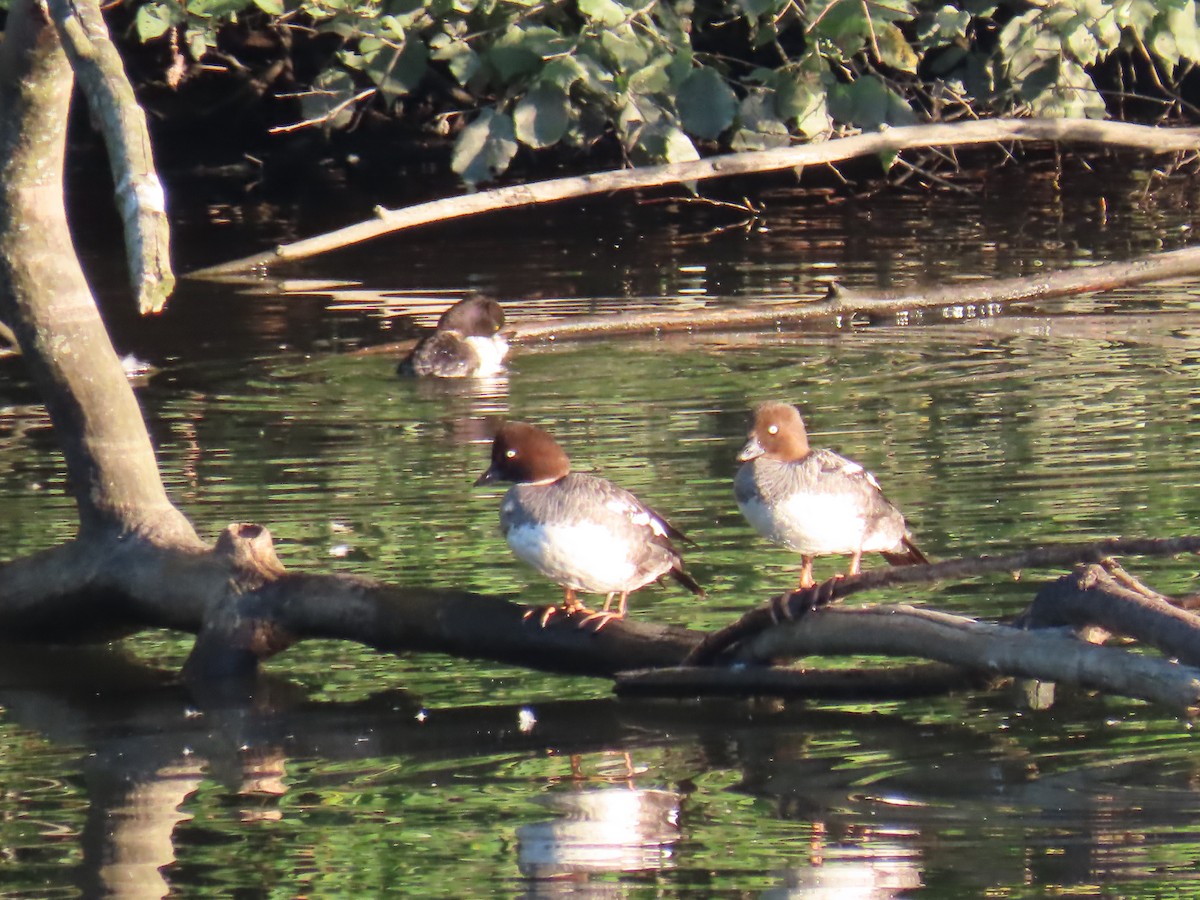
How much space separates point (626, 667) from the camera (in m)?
5.43

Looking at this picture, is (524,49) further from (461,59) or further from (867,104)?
(867,104)

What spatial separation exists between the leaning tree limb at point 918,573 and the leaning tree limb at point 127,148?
1762 millimetres

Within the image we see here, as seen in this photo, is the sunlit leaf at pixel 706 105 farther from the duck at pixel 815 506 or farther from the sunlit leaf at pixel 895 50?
the duck at pixel 815 506

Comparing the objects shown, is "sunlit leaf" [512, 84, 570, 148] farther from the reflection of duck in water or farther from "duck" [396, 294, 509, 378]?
the reflection of duck in water

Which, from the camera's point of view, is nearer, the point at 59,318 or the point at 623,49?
the point at 59,318

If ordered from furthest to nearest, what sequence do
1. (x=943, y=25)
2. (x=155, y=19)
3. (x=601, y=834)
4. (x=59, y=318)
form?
(x=943, y=25) < (x=155, y=19) < (x=59, y=318) < (x=601, y=834)

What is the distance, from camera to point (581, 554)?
5.50 m

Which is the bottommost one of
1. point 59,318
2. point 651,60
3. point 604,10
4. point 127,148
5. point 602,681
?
point 602,681

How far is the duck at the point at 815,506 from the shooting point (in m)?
5.58

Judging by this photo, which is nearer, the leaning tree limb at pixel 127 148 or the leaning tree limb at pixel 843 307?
the leaning tree limb at pixel 127 148

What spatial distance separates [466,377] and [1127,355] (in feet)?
11.1

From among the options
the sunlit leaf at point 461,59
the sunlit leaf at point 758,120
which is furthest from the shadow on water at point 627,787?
the sunlit leaf at point 758,120

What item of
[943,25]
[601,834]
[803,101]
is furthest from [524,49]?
[601,834]

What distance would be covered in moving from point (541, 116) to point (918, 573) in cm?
582
